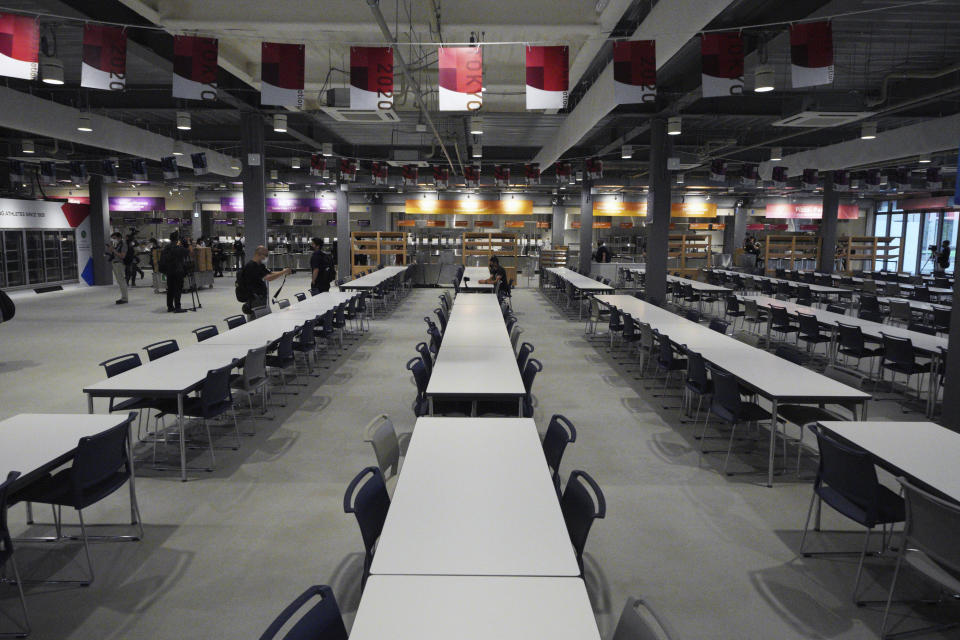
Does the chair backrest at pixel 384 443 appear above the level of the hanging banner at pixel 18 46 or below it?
below

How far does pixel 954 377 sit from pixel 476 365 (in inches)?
170

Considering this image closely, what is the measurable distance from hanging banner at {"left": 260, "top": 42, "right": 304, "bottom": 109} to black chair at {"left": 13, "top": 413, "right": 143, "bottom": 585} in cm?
435

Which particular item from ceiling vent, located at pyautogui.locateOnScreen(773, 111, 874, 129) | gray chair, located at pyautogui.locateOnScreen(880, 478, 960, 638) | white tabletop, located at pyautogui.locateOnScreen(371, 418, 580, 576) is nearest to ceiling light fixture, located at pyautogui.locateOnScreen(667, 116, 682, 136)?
ceiling vent, located at pyautogui.locateOnScreen(773, 111, 874, 129)

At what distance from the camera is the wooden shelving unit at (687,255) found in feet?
69.8

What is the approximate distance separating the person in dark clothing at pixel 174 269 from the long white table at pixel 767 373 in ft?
37.4

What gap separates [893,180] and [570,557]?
20304 millimetres

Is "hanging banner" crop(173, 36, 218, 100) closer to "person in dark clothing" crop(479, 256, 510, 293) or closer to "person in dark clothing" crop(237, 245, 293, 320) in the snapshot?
"person in dark clothing" crop(237, 245, 293, 320)

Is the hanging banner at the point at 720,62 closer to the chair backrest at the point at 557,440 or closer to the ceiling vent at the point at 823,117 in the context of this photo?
the ceiling vent at the point at 823,117

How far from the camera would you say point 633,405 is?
723 centimetres

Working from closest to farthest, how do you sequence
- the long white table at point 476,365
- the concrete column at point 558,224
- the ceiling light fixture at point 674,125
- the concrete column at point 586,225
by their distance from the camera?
the long white table at point 476,365
the ceiling light fixture at point 674,125
the concrete column at point 586,225
the concrete column at point 558,224

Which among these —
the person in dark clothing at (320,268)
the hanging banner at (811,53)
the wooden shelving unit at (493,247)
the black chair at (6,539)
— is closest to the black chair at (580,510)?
the black chair at (6,539)

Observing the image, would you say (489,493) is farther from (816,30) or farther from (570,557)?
(816,30)

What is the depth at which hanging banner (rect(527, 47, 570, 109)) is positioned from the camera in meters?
6.70

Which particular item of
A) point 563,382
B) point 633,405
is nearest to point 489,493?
point 633,405
